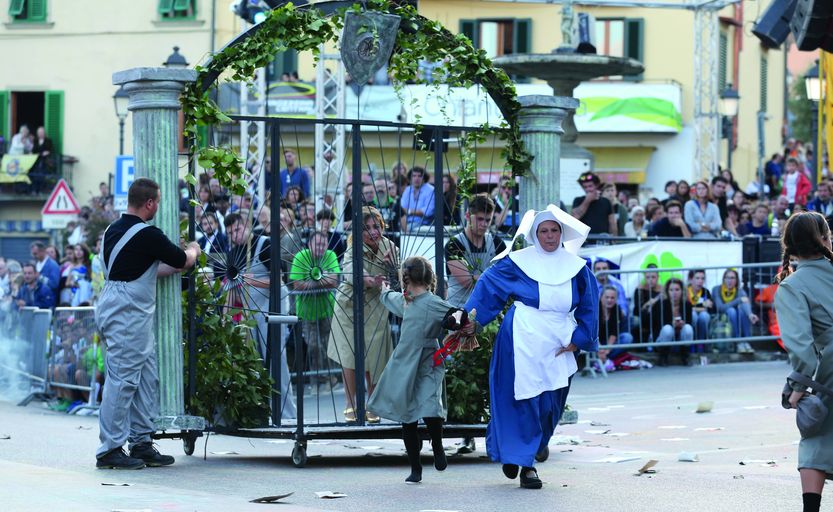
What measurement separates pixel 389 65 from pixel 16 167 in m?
35.7

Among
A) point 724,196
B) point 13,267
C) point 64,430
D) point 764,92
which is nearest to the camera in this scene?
point 64,430

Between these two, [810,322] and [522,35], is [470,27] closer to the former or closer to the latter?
[522,35]

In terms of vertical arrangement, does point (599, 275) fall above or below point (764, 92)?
below

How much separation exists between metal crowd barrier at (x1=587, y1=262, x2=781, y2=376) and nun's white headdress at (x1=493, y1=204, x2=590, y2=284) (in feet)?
28.3

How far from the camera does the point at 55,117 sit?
47062 millimetres

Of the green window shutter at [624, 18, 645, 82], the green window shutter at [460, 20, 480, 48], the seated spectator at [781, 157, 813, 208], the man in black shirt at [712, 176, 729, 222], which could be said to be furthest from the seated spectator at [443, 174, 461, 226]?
the green window shutter at [460, 20, 480, 48]

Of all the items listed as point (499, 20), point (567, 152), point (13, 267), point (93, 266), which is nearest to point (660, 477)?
point (93, 266)

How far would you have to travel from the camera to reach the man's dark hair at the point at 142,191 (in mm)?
11336

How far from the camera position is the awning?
44.3 m

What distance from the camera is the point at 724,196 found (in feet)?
75.6

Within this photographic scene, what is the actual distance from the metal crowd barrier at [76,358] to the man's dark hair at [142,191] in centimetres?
624

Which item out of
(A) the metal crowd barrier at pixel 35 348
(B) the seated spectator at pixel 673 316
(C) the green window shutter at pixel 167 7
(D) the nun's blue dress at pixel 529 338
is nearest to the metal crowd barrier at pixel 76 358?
(A) the metal crowd barrier at pixel 35 348

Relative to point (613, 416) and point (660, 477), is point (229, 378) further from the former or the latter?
point (613, 416)

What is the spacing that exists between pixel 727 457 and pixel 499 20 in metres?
34.5
